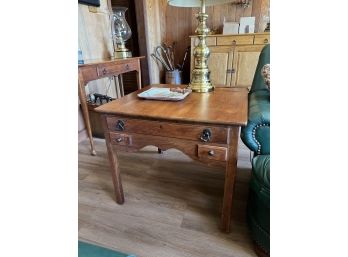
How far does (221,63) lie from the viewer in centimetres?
311

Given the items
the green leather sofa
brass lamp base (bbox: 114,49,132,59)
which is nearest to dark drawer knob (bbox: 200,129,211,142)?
the green leather sofa

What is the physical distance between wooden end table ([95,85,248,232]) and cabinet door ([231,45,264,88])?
2.11 meters

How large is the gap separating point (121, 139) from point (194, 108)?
397 mm

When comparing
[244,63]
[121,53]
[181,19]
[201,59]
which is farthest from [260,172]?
[181,19]

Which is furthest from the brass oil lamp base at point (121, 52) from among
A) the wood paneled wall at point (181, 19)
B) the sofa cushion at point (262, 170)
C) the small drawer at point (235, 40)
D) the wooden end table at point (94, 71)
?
the sofa cushion at point (262, 170)

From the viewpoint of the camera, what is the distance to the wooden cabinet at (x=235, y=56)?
2920mm

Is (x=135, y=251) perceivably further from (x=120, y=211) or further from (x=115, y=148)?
(x=115, y=148)

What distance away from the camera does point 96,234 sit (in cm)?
109

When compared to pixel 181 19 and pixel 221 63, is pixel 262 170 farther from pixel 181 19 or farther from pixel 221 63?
pixel 181 19

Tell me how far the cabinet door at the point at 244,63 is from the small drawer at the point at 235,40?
0.07 meters
